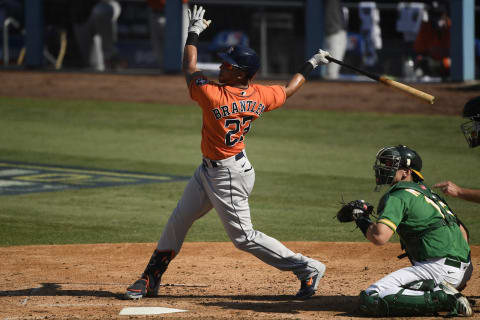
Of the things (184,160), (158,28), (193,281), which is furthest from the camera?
(158,28)

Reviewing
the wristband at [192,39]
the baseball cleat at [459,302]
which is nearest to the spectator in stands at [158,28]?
the wristband at [192,39]

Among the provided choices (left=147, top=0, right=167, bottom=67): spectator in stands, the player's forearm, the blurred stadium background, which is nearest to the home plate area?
the player's forearm

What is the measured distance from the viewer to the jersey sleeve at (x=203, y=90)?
18.7ft

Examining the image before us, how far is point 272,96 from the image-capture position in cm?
599

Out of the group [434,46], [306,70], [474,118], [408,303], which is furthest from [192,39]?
[434,46]

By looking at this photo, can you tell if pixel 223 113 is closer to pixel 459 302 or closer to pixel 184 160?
pixel 459 302

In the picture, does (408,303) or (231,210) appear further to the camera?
(231,210)

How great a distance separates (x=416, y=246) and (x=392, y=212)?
420 mm

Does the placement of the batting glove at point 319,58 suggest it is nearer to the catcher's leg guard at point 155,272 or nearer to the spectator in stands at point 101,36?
the catcher's leg guard at point 155,272

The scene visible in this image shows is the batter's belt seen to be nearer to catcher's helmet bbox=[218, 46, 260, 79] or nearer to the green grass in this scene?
catcher's helmet bbox=[218, 46, 260, 79]

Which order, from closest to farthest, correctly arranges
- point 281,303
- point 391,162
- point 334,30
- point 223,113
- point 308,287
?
point 391,162 < point 223,113 < point 281,303 < point 308,287 < point 334,30

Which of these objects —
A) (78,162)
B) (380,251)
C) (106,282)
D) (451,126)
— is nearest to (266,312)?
(106,282)

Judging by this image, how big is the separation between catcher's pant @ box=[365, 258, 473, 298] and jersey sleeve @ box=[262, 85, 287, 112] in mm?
1440

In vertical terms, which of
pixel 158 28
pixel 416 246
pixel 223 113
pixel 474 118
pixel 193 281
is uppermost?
pixel 223 113
